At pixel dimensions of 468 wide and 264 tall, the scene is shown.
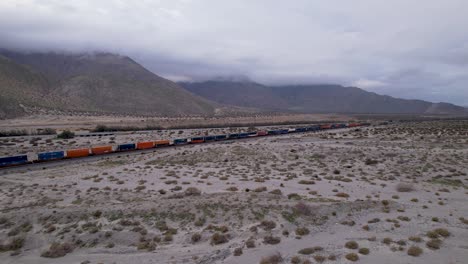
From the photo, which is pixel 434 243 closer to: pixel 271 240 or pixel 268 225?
pixel 271 240

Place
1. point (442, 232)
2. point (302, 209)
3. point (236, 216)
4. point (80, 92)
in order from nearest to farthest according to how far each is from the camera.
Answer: point (442, 232)
point (236, 216)
point (302, 209)
point (80, 92)

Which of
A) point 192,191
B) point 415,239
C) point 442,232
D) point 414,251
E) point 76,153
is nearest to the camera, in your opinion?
point 414,251

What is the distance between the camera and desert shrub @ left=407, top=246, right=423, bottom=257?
13.7 m

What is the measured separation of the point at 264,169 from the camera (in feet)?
113

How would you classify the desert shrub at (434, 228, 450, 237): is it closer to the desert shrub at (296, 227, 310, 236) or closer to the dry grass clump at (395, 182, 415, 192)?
the desert shrub at (296, 227, 310, 236)

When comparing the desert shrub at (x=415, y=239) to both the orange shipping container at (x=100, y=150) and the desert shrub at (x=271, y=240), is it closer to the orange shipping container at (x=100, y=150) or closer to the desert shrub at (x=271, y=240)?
the desert shrub at (x=271, y=240)

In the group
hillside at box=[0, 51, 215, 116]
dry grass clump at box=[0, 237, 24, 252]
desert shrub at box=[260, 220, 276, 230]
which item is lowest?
dry grass clump at box=[0, 237, 24, 252]

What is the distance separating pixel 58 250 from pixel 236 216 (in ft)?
29.5

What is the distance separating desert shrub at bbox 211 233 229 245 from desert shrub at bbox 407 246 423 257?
8128 mm

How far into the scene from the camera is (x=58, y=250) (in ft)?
49.7

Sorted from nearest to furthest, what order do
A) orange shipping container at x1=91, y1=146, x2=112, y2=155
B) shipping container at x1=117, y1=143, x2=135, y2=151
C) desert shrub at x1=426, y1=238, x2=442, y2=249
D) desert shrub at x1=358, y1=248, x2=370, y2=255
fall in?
desert shrub at x1=358, y1=248, x2=370, y2=255 → desert shrub at x1=426, y1=238, x2=442, y2=249 → orange shipping container at x1=91, y1=146, x2=112, y2=155 → shipping container at x1=117, y1=143, x2=135, y2=151

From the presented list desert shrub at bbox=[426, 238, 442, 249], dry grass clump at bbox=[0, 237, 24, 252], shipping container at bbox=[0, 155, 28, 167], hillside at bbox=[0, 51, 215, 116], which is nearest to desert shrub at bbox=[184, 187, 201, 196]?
dry grass clump at bbox=[0, 237, 24, 252]

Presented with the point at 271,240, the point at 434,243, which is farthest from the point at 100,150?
the point at 434,243

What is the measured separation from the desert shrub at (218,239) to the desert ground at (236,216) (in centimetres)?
5
